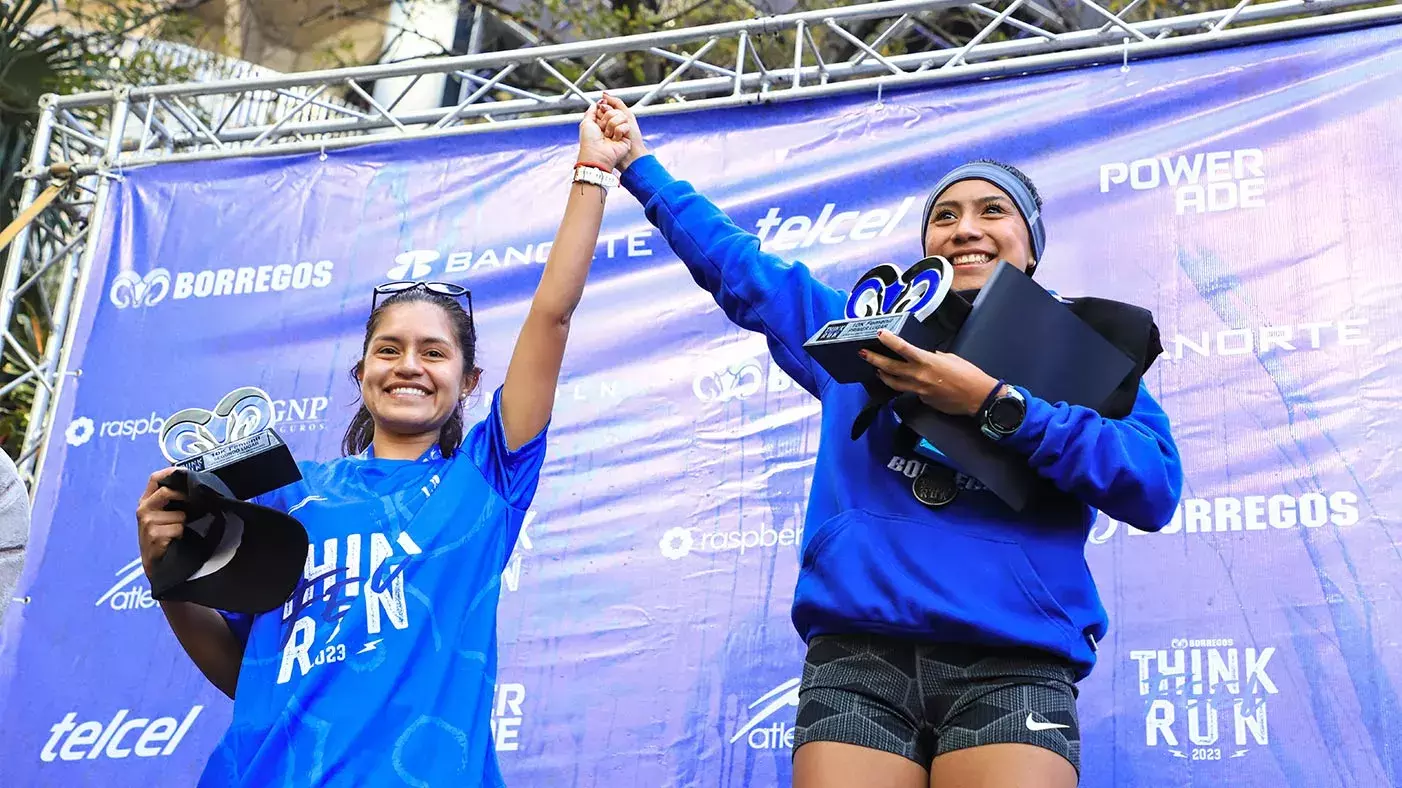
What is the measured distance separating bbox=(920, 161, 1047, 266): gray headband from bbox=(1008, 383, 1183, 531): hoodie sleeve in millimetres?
393

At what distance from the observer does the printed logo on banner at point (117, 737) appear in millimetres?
4156

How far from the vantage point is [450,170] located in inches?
189

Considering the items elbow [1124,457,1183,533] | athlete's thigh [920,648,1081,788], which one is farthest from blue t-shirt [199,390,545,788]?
elbow [1124,457,1183,533]

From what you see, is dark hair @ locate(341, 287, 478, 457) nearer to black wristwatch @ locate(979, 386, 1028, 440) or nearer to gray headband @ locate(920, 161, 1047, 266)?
gray headband @ locate(920, 161, 1047, 266)

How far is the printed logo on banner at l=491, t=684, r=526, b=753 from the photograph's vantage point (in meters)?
3.90

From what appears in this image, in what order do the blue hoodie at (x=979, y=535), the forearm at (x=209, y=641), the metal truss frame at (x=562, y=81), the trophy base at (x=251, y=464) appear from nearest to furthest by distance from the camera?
the blue hoodie at (x=979, y=535), the trophy base at (x=251, y=464), the forearm at (x=209, y=641), the metal truss frame at (x=562, y=81)

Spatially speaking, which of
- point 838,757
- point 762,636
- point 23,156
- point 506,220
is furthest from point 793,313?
point 23,156

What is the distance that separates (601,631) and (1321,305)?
1.93 metres

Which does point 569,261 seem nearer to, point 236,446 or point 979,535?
point 236,446

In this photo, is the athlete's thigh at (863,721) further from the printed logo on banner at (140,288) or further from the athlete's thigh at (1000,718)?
the printed logo on banner at (140,288)

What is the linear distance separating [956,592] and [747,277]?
0.64 meters

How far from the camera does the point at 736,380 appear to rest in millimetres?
4195

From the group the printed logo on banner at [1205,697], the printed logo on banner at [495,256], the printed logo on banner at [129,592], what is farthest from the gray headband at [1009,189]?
the printed logo on banner at [129,592]

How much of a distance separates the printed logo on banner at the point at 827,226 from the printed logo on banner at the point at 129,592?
1.96 meters
